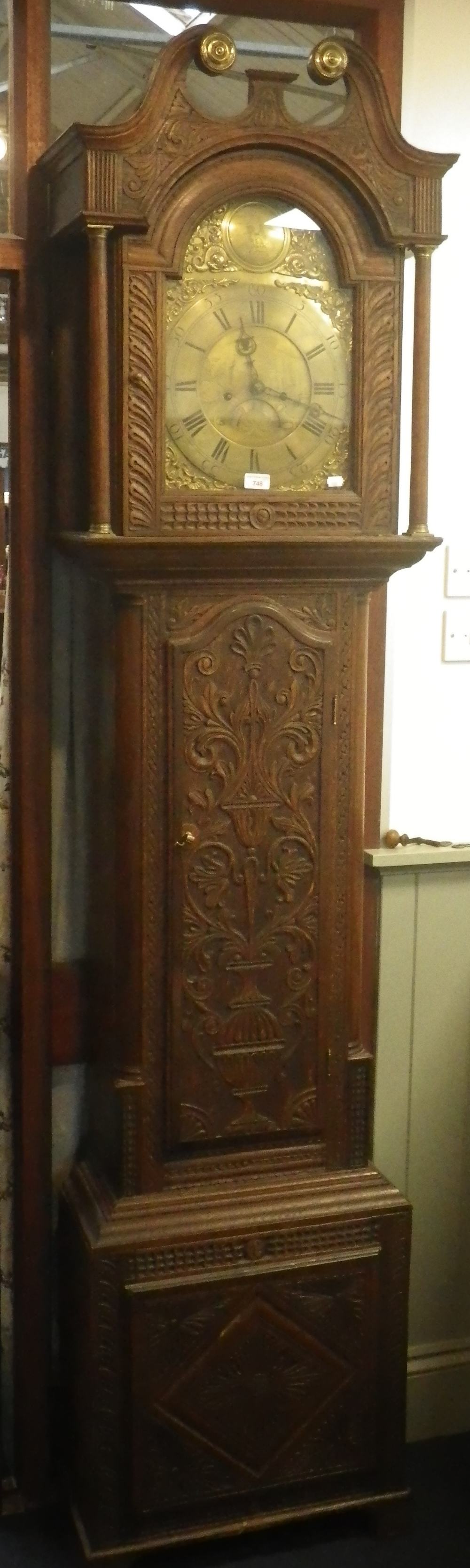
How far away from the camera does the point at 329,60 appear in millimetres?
1694

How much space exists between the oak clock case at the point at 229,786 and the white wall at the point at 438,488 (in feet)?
0.75

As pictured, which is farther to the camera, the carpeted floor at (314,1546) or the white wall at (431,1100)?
the white wall at (431,1100)

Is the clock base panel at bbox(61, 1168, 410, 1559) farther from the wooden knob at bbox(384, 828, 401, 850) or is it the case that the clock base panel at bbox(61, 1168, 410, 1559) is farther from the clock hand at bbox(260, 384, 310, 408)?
the clock hand at bbox(260, 384, 310, 408)

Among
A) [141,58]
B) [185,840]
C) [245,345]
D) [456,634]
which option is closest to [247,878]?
[185,840]

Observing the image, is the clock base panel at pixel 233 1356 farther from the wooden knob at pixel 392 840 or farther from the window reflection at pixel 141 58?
the window reflection at pixel 141 58

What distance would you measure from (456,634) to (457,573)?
89 mm

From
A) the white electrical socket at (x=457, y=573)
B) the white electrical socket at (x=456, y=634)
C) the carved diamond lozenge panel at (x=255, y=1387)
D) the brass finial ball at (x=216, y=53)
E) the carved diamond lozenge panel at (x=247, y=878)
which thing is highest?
the brass finial ball at (x=216, y=53)

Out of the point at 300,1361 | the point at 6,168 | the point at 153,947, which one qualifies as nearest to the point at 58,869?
the point at 153,947

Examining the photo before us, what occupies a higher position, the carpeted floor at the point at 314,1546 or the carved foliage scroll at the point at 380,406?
the carved foliage scroll at the point at 380,406

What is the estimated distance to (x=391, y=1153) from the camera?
2252 millimetres

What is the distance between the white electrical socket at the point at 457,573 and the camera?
2.12 meters

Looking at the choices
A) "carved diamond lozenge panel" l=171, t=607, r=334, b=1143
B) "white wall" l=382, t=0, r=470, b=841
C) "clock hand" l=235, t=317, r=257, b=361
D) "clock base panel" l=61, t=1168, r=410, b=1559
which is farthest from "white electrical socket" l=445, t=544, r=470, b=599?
"clock base panel" l=61, t=1168, r=410, b=1559

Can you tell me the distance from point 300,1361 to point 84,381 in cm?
130

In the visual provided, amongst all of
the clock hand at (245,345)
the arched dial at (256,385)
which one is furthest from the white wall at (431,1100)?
the clock hand at (245,345)
